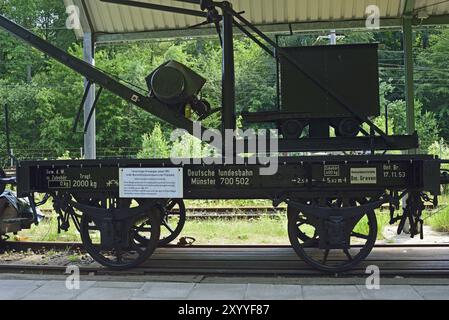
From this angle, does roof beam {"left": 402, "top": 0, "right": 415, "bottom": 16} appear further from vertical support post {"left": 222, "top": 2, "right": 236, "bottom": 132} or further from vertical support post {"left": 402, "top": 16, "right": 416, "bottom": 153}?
vertical support post {"left": 222, "top": 2, "right": 236, "bottom": 132}

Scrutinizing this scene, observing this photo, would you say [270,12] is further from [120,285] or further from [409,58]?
[120,285]

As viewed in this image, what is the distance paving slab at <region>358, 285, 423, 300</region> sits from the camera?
19.5ft

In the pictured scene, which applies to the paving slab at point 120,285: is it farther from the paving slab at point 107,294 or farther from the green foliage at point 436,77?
the green foliage at point 436,77

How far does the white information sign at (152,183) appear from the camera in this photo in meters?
7.23

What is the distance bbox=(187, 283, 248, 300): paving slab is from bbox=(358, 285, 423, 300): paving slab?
138 centimetres

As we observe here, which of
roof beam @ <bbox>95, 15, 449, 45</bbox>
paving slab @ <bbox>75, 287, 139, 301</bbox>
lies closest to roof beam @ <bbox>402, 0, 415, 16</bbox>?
roof beam @ <bbox>95, 15, 449, 45</bbox>

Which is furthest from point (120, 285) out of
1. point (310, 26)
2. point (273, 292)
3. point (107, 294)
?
point (310, 26)

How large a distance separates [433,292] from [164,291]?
3070 millimetres

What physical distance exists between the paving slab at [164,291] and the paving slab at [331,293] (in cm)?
138

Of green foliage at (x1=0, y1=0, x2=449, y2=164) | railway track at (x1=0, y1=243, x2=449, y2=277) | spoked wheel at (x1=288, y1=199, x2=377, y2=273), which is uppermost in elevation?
green foliage at (x1=0, y1=0, x2=449, y2=164)

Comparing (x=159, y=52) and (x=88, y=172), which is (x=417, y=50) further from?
(x=88, y=172)

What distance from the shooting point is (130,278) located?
7.13m

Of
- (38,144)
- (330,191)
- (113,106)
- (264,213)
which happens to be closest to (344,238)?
(330,191)

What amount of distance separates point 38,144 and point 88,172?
28.6 metres
